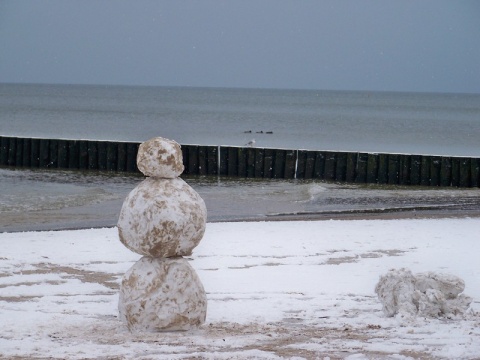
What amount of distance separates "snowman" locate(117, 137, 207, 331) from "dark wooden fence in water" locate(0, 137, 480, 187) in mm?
22586

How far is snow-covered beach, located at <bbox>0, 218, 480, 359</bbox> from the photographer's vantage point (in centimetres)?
813

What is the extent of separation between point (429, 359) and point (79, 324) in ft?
11.4

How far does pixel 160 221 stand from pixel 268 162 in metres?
24.3

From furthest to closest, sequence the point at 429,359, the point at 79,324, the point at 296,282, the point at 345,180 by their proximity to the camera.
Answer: the point at 345,180, the point at 296,282, the point at 79,324, the point at 429,359

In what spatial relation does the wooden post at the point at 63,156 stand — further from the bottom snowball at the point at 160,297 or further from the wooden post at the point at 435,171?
the bottom snowball at the point at 160,297

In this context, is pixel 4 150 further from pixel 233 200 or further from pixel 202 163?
pixel 233 200

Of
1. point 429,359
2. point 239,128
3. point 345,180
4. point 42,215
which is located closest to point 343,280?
point 429,359

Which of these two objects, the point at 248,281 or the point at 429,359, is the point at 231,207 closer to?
the point at 248,281

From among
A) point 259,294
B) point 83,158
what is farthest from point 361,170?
point 259,294

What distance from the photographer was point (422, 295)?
945cm

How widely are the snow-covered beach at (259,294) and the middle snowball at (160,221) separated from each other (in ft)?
2.76

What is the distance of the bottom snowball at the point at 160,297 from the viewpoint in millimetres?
8664

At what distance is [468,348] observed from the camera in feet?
26.6

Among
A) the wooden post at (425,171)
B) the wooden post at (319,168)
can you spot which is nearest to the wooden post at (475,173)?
the wooden post at (425,171)
